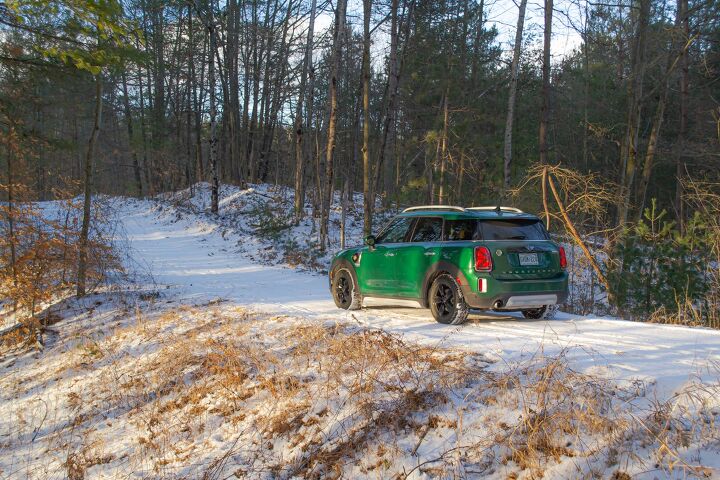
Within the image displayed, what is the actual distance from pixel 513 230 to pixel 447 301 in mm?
1377

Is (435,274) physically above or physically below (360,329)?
above

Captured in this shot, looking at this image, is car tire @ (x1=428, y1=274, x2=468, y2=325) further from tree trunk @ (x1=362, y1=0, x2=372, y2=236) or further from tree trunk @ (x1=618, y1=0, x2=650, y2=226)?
tree trunk @ (x1=618, y1=0, x2=650, y2=226)

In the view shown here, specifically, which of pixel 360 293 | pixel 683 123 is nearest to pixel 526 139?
pixel 683 123

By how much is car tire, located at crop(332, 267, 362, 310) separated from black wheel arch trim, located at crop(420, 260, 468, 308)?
1.67 meters

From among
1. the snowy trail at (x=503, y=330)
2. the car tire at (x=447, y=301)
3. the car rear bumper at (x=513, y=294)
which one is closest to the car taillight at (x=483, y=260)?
the car rear bumper at (x=513, y=294)

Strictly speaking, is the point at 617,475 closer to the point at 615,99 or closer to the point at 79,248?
the point at 79,248

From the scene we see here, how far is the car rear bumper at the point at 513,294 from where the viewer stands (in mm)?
7508

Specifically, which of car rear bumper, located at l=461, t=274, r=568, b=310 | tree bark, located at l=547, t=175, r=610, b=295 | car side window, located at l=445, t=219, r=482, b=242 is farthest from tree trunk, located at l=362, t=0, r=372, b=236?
car rear bumper, located at l=461, t=274, r=568, b=310

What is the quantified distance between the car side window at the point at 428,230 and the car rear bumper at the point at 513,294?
1062 mm

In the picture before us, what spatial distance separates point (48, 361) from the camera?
9.68 m

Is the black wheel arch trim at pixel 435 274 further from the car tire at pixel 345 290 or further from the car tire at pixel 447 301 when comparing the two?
the car tire at pixel 345 290

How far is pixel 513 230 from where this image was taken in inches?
314

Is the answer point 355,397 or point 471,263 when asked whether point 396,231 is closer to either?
point 471,263

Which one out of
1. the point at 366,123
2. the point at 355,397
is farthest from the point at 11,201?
Result: the point at 355,397
